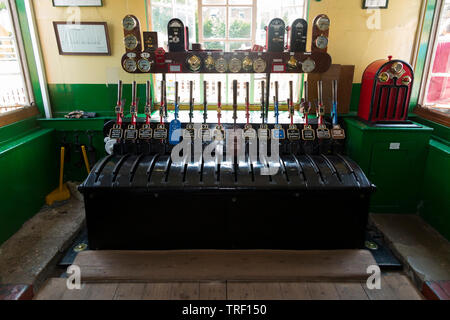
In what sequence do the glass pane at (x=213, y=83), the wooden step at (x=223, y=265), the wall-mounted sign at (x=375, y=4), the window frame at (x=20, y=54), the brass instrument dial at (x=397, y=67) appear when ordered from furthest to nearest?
1. the glass pane at (x=213, y=83)
2. the wall-mounted sign at (x=375, y=4)
3. the window frame at (x=20, y=54)
4. the brass instrument dial at (x=397, y=67)
5. the wooden step at (x=223, y=265)

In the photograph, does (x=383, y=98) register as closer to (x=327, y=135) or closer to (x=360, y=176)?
(x=327, y=135)

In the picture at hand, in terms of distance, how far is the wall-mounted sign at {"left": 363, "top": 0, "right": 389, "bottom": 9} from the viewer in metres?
3.33

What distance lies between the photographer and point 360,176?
2543 millimetres

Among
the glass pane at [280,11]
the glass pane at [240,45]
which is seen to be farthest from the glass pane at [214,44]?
the glass pane at [280,11]

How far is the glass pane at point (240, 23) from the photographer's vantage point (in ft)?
11.9

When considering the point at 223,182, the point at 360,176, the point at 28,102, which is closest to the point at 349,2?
the point at 360,176

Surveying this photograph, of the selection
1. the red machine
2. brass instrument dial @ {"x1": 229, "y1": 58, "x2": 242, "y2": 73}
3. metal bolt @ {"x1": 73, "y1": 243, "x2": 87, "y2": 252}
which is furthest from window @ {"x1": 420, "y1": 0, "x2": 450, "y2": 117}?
metal bolt @ {"x1": 73, "y1": 243, "x2": 87, "y2": 252}

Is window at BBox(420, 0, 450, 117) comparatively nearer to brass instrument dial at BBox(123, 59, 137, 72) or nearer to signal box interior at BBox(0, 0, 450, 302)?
signal box interior at BBox(0, 0, 450, 302)

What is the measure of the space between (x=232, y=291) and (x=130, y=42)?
98.1 inches

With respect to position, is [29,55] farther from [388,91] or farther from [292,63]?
[388,91]

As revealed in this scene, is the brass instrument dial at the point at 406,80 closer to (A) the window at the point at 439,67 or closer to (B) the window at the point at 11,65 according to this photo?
(A) the window at the point at 439,67

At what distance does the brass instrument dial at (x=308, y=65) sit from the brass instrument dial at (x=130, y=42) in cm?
170

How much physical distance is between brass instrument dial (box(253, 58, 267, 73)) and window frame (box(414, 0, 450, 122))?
1902 millimetres
